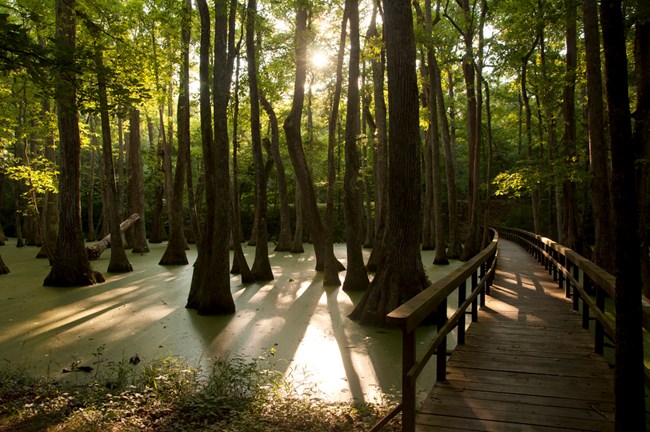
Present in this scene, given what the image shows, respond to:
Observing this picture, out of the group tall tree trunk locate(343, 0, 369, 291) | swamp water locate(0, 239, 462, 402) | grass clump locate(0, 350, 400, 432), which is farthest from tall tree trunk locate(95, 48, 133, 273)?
grass clump locate(0, 350, 400, 432)

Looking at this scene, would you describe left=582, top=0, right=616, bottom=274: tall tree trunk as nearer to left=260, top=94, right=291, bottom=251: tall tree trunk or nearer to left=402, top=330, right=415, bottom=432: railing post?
left=402, top=330, right=415, bottom=432: railing post

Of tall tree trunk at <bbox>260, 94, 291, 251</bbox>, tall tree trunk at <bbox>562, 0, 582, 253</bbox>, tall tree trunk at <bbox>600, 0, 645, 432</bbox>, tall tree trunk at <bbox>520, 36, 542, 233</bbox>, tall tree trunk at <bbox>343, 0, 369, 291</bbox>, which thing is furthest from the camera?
tall tree trunk at <bbox>260, 94, 291, 251</bbox>

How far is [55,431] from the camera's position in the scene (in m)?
3.59

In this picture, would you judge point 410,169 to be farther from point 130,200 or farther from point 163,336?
point 130,200

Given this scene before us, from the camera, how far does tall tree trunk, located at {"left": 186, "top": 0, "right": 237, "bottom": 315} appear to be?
29.2ft

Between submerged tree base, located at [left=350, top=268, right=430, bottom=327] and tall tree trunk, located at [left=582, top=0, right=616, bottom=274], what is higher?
tall tree trunk, located at [left=582, top=0, right=616, bottom=274]

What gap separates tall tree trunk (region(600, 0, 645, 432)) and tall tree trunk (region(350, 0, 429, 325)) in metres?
4.95

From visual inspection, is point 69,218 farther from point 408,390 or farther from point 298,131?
point 408,390

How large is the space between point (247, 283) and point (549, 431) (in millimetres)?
10423

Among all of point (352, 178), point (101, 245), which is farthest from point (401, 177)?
point (101, 245)

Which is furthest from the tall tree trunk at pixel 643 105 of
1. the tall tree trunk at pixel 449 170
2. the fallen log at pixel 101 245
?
the fallen log at pixel 101 245

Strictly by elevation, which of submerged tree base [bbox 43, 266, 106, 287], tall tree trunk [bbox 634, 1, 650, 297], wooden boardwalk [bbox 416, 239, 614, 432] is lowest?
wooden boardwalk [bbox 416, 239, 614, 432]

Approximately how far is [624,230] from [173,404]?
12.8 feet

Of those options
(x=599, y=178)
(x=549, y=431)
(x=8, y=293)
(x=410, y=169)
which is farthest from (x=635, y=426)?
(x=8, y=293)
